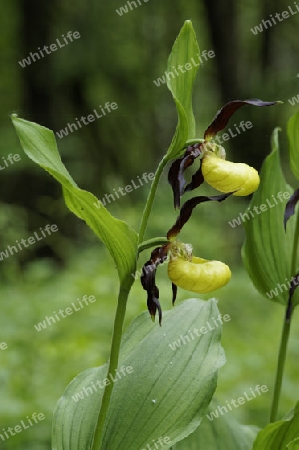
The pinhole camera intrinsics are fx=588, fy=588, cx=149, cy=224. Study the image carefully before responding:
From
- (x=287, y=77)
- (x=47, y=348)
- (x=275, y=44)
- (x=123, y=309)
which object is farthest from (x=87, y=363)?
(x=275, y=44)

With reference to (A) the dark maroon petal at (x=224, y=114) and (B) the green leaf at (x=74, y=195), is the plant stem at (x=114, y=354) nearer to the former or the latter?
(B) the green leaf at (x=74, y=195)

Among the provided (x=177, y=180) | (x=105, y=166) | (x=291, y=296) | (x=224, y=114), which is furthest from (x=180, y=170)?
(x=105, y=166)

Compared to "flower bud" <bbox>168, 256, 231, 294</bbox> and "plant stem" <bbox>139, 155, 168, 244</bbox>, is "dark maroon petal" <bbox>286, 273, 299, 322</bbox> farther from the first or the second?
"plant stem" <bbox>139, 155, 168, 244</bbox>

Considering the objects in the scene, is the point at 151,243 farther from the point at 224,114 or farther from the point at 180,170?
the point at 224,114

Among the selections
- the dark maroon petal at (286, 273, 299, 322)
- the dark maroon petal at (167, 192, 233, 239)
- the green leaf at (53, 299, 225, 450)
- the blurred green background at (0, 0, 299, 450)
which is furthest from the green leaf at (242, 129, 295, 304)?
the blurred green background at (0, 0, 299, 450)

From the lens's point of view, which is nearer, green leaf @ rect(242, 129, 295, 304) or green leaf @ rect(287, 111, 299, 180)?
green leaf @ rect(287, 111, 299, 180)

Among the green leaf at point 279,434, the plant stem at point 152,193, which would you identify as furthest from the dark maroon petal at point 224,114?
the green leaf at point 279,434
